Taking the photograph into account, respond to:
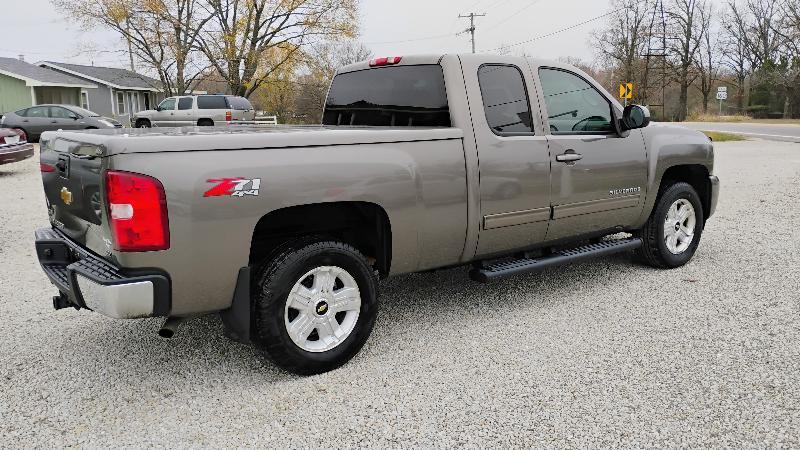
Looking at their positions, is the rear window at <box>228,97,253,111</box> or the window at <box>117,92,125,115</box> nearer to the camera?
the rear window at <box>228,97,253,111</box>

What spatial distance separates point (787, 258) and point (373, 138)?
14.9 ft

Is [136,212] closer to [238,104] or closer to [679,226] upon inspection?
[679,226]

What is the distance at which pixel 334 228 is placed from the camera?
378 centimetres

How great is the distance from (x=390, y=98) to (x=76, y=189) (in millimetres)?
2173

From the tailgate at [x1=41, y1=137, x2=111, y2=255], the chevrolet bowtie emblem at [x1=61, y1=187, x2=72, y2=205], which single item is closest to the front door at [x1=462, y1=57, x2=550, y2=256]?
the tailgate at [x1=41, y1=137, x2=111, y2=255]

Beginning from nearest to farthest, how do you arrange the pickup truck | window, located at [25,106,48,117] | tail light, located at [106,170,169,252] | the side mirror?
tail light, located at [106,170,169,252] < the pickup truck < the side mirror < window, located at [25,106,48,117]

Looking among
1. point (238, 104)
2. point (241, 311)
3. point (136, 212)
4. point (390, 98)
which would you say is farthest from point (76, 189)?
→ point (238, 104)

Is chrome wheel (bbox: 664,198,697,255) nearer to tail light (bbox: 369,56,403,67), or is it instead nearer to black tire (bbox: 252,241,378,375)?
tail light (bbox: 369,56,403,67)

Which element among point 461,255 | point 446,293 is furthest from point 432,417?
point 446,293

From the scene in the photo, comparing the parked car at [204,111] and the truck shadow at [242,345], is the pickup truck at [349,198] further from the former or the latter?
the parked car at [204,111]

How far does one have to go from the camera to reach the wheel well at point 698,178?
5617mm

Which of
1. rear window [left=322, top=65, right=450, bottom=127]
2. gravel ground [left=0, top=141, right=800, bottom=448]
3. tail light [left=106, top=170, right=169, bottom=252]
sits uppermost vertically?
rear window [left=322, top=65, right=450, bottom=127]

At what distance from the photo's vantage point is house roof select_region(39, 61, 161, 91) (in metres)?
43.0

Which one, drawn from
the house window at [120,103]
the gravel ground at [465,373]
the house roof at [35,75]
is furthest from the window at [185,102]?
the gravel ground at [465,373]
